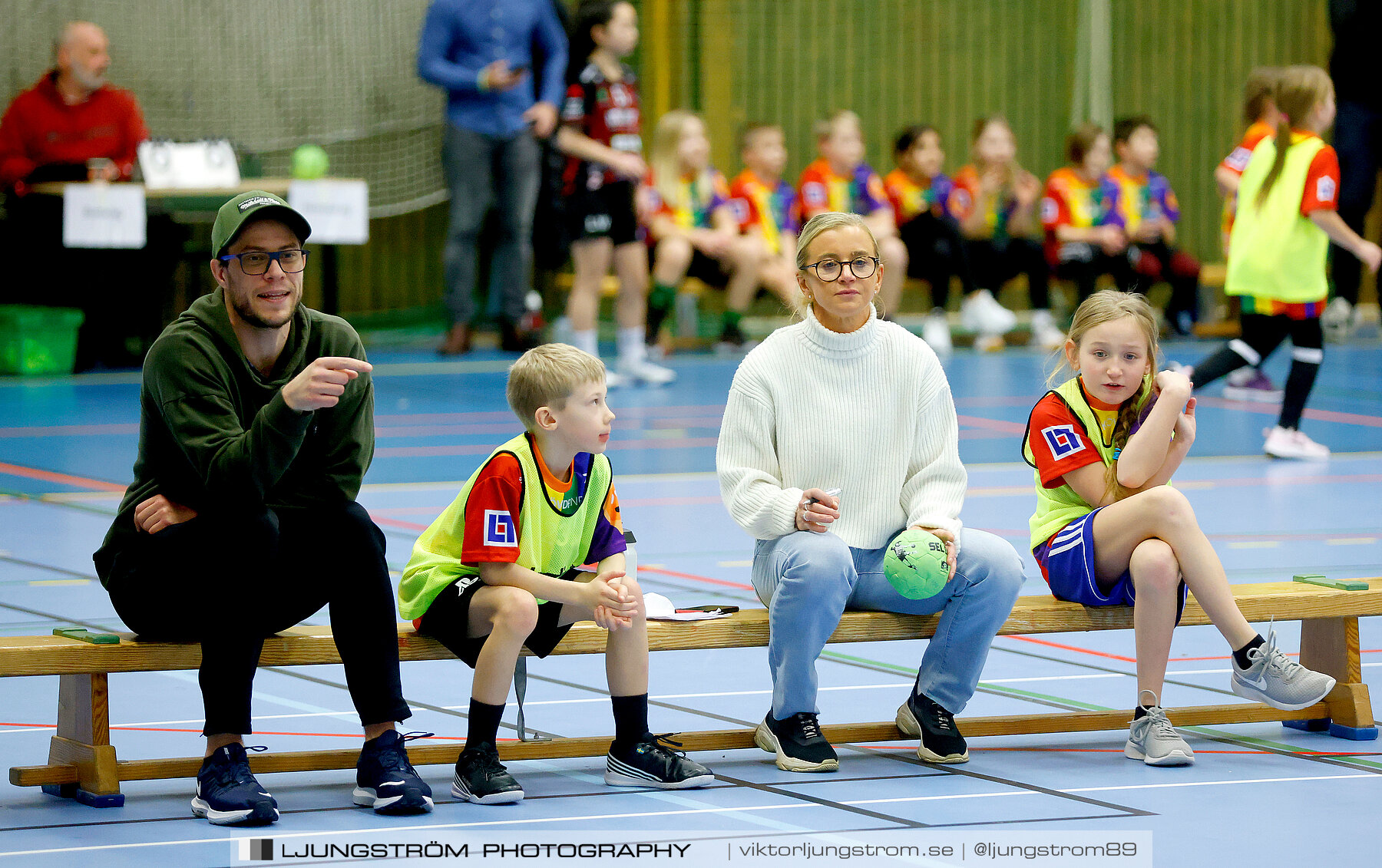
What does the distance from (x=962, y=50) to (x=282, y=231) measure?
1179 cm

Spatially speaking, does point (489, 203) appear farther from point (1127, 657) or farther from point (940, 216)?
point (1127, 657)

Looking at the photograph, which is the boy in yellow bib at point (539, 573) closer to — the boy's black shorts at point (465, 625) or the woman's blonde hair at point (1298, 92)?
the boy's black shorts at point (465, 625)

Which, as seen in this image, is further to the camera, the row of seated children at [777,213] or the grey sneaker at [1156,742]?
the row of seated children at [777,213]

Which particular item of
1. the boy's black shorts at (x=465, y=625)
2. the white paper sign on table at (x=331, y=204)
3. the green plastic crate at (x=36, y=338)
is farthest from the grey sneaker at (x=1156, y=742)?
the green plastic crate at (x=36, y=338)

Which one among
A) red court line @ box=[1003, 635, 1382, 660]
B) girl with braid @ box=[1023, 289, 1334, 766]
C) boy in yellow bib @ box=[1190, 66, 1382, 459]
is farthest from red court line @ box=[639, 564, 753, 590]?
boy in yellow bib @ box=[1190, 66, 1382, 459]

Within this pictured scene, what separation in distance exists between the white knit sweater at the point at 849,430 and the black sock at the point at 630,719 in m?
0.46

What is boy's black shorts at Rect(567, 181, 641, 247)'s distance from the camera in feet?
33.4

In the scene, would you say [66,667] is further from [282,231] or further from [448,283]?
[448,283]

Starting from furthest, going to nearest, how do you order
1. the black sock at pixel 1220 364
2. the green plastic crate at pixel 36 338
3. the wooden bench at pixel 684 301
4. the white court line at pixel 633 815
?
1. the wooden bench at pixel 684 301
2. the green plastic crate at pixel 36 338
3. the black sock at pixel 1220 364
4. the white court line at pixel 633 815

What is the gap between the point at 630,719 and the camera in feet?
11.5

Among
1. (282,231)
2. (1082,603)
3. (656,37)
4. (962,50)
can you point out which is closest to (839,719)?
(1082,603)

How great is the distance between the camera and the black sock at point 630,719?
11.5 feet

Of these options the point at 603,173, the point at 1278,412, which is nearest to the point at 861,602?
the point at 1278,412

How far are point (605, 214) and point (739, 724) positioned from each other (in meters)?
6.58
